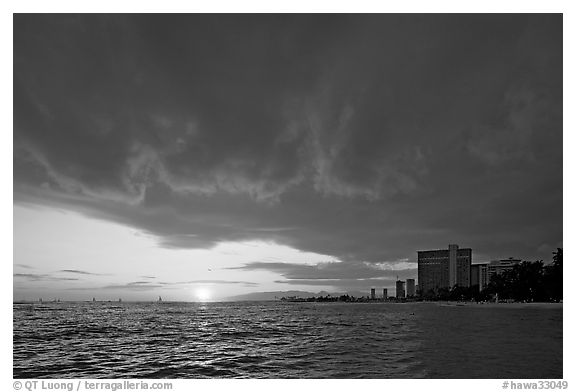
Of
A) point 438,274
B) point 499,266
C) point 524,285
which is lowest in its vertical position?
point 524,285

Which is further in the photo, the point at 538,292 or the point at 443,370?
the point at 538,292

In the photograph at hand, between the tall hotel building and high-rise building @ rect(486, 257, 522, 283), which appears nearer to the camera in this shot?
the tall hotel building

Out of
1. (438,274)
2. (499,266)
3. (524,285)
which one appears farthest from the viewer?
(499,266)

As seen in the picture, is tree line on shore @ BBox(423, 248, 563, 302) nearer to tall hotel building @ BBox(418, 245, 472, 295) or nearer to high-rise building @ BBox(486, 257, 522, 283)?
high-rise building @ BBox(486, 257, 522, 283)

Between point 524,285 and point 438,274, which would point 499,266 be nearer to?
point 524,285

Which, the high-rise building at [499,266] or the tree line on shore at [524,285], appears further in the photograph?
the high-rise building at [499,266]

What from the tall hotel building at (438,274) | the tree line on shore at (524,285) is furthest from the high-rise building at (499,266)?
the tall hotel building at (438,274)

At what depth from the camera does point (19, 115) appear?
912 centimetres

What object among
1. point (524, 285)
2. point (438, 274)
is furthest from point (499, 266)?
point (438, 274)

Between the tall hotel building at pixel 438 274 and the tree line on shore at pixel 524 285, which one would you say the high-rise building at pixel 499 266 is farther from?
the tall hotel building at pixel 438 274

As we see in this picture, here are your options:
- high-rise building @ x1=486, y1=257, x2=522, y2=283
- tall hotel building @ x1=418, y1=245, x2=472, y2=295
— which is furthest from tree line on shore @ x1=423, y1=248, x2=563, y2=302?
tall hotel building @ x1=418, y1=245, x2=472, y2=295

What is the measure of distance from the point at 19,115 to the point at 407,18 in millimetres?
8838
